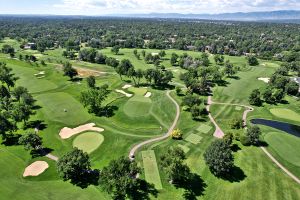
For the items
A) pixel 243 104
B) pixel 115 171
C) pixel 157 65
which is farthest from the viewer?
pixel 157 65

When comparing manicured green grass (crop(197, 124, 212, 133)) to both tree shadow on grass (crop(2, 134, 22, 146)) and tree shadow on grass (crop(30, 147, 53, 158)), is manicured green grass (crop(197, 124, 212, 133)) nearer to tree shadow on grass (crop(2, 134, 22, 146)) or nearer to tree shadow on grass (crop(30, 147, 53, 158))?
tree shadow on grass (crop(30, 147, 53, 158))

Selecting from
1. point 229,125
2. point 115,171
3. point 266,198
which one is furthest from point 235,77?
point 115,171

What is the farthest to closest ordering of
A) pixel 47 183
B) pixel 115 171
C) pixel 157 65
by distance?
pixel 157 65 → pixel 47 183 → pixel 115 171

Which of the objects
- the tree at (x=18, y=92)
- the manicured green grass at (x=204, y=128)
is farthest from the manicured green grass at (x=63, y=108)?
the manicured green grass at (x=204, y=128)

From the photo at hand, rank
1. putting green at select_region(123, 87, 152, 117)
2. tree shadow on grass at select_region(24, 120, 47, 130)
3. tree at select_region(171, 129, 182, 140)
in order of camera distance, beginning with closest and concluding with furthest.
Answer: tree at select_region(171, 129, 182, 140) → tree shadow on grass at select_region(24, 120, 47, 130) → putting green at select_region(123, 87, 152, 117)

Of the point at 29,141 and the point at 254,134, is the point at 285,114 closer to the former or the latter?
the point at 254,134

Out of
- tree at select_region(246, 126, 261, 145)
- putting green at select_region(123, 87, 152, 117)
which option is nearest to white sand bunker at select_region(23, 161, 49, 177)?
putting green at select_region(123, 87, 152, 117)

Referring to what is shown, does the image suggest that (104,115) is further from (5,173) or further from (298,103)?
(298,103)
